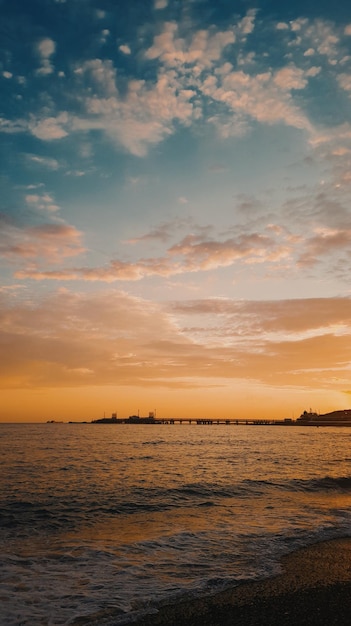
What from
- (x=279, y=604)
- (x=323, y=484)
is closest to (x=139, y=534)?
(x=279, y=604)

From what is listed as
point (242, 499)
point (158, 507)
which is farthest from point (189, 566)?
point (242, 499)

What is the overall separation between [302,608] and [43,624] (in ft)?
15.5

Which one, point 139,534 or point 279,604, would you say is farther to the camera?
point 139,534

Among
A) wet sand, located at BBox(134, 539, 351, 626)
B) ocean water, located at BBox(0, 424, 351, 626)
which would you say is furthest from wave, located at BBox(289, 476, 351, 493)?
wet sand, located at BBox(134, 539, 351, 626)

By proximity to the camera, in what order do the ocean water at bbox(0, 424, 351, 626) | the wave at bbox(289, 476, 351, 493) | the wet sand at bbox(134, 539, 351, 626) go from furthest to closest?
the wave at bbox(289, 476, 351, 493) < the ocean water at bbox(0, 424, 351, 626) < the wet sand at bbox(134, 539, 351, 626)

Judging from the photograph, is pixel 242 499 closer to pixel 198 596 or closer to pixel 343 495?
pixel 343 495

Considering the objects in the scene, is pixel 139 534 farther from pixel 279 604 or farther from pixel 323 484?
pixel 323 484

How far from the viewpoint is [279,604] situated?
7852 millimetres

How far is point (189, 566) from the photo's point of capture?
1103 cm

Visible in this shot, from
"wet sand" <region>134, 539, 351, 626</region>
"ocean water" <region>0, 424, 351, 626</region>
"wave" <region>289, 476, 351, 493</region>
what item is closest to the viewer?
"wet sand" <region>134, 539, 351, 626</region>

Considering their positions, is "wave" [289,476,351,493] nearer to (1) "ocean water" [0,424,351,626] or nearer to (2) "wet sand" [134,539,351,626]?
(1) "ocean water" [0,424,351,626]

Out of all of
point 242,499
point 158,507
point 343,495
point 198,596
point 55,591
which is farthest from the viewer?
point 343,495

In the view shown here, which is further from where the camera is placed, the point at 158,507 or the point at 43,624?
the point at 158,507

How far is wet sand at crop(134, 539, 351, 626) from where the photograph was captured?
713 cm
